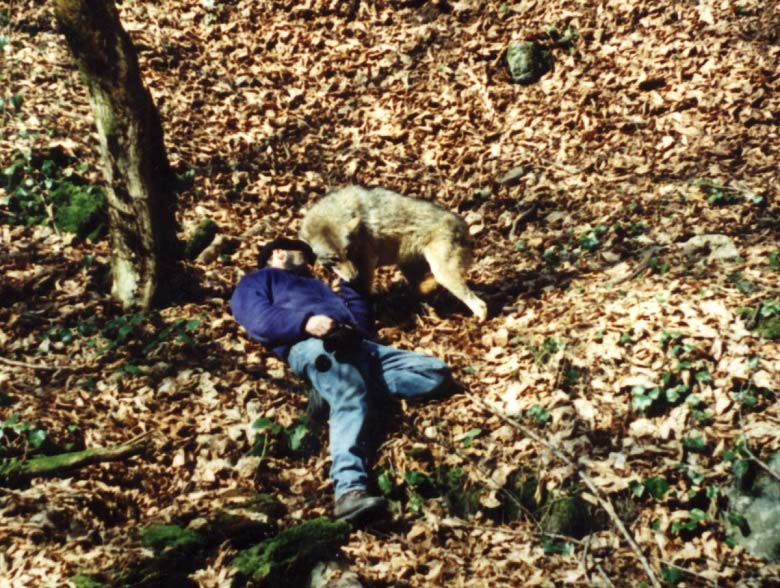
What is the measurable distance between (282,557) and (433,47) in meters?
8.80

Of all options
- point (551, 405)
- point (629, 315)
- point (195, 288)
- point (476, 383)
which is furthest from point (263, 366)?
point (629, 315)

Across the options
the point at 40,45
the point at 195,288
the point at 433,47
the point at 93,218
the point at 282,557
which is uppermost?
the point at 40,45

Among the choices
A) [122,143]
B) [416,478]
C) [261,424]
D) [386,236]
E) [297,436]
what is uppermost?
[122,143]

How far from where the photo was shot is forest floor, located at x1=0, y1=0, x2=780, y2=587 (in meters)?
4.59

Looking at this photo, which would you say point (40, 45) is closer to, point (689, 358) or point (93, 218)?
point (93, 218)

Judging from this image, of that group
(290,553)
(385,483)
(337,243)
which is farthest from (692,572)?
(337,243)

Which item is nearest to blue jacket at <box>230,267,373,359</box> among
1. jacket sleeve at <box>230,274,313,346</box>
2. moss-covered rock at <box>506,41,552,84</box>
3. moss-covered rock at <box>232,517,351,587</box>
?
jacket sleeve at <box>230,274,313,346</box>

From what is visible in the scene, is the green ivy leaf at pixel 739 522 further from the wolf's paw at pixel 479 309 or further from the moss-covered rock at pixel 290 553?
the wolf's paw at pixel 479 309

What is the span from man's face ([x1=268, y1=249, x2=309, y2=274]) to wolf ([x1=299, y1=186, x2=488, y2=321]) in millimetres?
768

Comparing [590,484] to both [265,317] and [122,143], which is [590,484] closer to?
[265,317]

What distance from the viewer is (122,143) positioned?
618 centimetres

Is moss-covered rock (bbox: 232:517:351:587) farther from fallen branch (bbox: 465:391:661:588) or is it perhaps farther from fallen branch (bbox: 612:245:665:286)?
fallen branch (bbox: 612:245:665:286)

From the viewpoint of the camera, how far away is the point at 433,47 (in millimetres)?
10367

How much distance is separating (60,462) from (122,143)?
10.4ft
